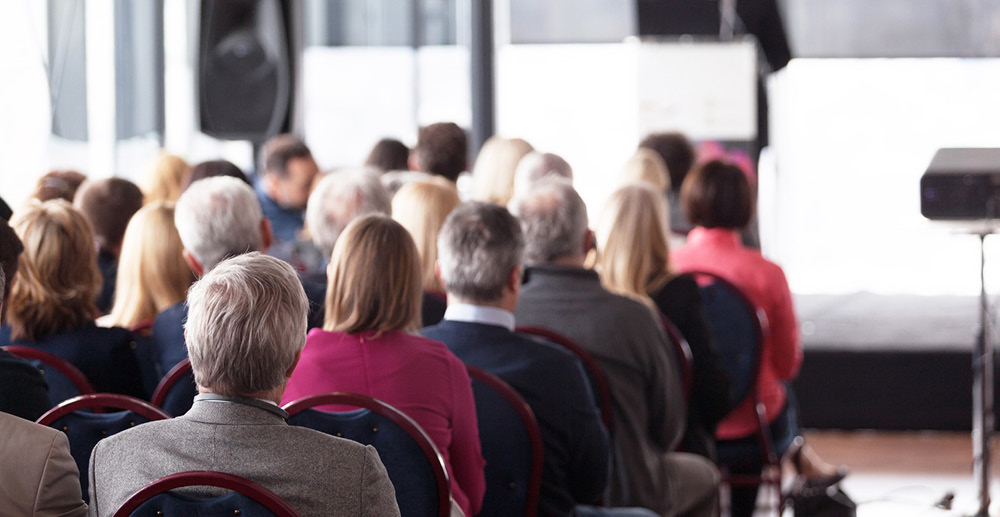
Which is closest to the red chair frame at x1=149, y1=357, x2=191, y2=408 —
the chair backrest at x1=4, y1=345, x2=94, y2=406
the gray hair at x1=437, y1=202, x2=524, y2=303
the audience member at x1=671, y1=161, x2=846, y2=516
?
the chair backrest at x1=4, y1=345, x2=94, y2=406

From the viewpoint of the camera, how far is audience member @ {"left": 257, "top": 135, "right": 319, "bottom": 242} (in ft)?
18.2

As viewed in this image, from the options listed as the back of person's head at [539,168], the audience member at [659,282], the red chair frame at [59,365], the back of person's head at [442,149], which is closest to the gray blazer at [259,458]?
the red chair frame at [59,365]

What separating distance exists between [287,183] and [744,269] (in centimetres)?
258

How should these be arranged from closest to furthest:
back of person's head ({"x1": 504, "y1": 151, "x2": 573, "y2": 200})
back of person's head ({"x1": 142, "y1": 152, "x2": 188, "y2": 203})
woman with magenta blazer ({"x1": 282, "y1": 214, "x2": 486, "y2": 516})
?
woman with magenta blazer ({"x1": 282, "y1": 214, "x2": 486, "y2": 516}) < back of person's head ({"x1": 504, "y1": 151, "x2": 573, "y2": 200}) < back of person's head ({"x1": 142, "y1": 152, "x2": 188, "y2": 203})

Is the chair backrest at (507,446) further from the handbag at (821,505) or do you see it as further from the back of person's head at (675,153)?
the back of person's head at (675,153)

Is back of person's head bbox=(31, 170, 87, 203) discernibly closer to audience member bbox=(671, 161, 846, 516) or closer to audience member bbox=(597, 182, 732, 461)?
audience member bbox=(597, 182, 732, 461)

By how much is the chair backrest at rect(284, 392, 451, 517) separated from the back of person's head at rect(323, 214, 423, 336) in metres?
0.31

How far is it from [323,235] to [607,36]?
333 centimetres

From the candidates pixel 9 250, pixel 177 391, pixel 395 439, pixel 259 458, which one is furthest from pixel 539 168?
pixel 259 458

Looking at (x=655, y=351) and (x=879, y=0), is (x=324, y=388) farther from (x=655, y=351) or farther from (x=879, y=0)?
(x=879, y=0)

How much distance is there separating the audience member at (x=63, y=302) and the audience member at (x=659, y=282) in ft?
4.49

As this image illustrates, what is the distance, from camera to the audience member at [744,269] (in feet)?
12.3

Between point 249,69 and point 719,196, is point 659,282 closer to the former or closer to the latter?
point 719,196

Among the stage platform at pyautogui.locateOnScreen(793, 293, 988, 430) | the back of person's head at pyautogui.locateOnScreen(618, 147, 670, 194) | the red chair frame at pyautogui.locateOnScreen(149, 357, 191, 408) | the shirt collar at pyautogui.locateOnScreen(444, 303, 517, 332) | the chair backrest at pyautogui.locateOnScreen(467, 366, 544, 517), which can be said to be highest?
the back of person's head at pyautogui.locateOnScreen(618, 147, 670, 194)
